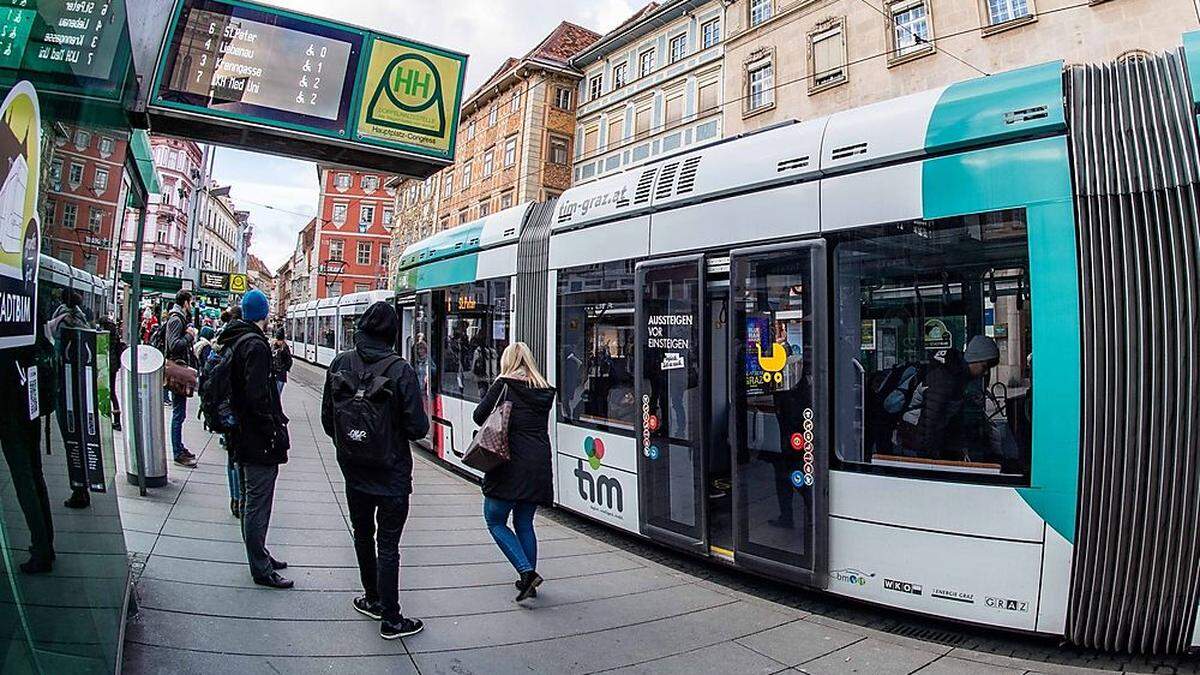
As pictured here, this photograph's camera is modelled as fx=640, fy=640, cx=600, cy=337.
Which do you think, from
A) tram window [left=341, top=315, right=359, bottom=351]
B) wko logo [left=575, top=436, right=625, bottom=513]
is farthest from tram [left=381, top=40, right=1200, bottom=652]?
tram window [left=341, top=315, right=359, bottom=351]

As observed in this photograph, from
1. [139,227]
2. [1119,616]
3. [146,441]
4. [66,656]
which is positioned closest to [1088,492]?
[1119,616]

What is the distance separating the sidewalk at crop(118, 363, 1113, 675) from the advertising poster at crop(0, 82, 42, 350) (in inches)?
95.0

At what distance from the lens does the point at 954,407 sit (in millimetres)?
3701

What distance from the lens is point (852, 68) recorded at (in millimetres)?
21141

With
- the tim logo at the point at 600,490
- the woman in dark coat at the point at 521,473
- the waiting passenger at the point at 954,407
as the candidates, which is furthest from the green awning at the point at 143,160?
the waiting passenger at the point at 954,407

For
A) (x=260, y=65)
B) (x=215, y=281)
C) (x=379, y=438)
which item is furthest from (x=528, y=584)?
(x=215, y=281)

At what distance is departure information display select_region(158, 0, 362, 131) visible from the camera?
5.06 metres

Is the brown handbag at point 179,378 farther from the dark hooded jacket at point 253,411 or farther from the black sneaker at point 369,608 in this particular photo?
the black sneaker at point 369,608

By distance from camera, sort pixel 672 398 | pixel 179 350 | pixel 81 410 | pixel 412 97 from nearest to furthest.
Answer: pixel 81 410
pixel 672 398
pixel 412 97
pixel 179 350

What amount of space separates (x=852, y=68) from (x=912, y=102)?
1961 cm

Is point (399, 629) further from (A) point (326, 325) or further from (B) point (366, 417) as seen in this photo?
(A) point (326, 325)

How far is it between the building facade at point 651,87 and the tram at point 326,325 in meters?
14.1

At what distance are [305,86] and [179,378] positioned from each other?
4.22 m

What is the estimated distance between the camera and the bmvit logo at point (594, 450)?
578cm
